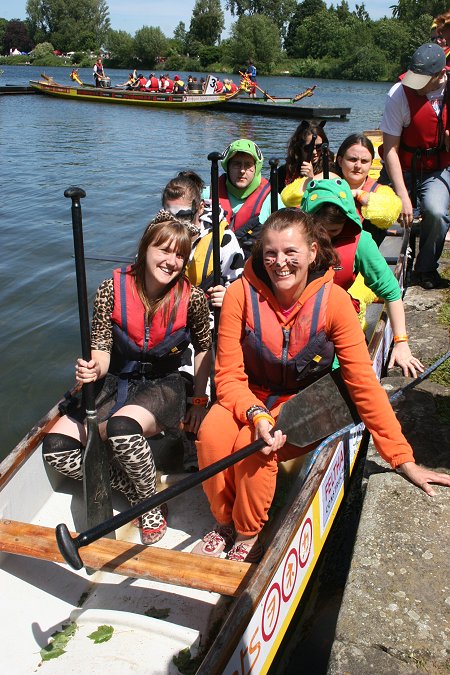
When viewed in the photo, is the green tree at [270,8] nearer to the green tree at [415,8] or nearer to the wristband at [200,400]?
the green tree at [415,8]

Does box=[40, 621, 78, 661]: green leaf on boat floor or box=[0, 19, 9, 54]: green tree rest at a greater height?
box=[0, 19, 9, 54]: green tree

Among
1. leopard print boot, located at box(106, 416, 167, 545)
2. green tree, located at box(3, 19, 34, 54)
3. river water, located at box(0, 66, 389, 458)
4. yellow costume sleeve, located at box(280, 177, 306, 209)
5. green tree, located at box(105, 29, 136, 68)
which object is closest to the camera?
leopard print boot, located at box(106, 416, 167, 545)

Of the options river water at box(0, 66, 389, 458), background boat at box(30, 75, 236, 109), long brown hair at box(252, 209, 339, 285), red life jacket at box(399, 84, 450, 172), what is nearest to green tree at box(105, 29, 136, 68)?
background boat at box(30, 75, 236, 109)

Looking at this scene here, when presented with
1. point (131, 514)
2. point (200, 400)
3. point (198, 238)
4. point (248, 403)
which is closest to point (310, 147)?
point (198, 238)

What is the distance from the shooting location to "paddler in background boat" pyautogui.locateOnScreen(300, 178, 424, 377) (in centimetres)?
322

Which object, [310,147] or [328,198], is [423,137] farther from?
[328,198]

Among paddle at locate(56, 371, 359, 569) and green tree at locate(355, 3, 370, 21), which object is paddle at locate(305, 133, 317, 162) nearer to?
paddle at locate(56, 371, 359, 569)

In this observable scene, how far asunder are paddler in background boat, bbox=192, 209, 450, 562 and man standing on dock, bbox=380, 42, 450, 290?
7.98ft

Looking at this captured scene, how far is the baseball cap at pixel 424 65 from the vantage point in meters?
4.41

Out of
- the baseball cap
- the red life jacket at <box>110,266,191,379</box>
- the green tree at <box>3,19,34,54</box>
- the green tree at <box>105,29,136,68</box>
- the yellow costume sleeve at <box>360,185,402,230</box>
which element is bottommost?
the red life jacket at <box>110,266,191,379</box>

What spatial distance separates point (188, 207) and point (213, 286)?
50 centimetres

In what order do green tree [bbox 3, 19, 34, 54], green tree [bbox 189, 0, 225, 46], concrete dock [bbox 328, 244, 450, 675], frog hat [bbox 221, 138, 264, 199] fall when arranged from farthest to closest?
green tree [bbox 3, 19, 34, 54] → green tree [bbox 189, 0, 225, 46] → frog hat [bbox 221, 138, 264, 199] → concrete dock [bbox 328, 244, 450, 675]

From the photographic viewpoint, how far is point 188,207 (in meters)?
3.70

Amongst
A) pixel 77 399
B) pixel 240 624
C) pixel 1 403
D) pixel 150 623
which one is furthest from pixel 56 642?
pixel 1 403
